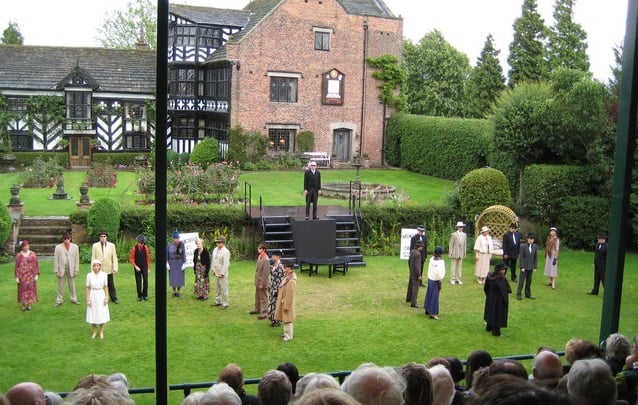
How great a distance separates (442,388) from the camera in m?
5.52

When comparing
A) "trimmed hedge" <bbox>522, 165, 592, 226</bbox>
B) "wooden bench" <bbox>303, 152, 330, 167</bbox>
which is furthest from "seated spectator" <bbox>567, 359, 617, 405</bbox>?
"wooden bench" <bbox>303, 152, 330, 167</bbox>

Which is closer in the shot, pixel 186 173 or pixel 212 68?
pixel 186 173

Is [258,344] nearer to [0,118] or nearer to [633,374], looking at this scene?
[633,374]

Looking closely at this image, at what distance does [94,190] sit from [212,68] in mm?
11719

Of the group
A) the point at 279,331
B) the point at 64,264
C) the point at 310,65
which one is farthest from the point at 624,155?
the point at 310,65

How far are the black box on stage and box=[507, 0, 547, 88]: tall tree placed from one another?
89.4ft

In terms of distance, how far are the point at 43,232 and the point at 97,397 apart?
662 inches

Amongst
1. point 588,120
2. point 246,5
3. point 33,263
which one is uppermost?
point 246,5

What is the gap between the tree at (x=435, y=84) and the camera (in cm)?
5550

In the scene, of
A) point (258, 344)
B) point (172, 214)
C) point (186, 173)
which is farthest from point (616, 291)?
point (186, 173)

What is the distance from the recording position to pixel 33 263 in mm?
14273

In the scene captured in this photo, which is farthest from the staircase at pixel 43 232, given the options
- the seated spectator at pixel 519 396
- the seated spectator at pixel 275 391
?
the seated spectator at pixel 519 396

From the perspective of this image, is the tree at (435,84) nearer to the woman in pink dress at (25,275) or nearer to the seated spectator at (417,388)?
the woman in pink dress at (25,275)

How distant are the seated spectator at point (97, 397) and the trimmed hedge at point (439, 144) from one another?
2605 cm
